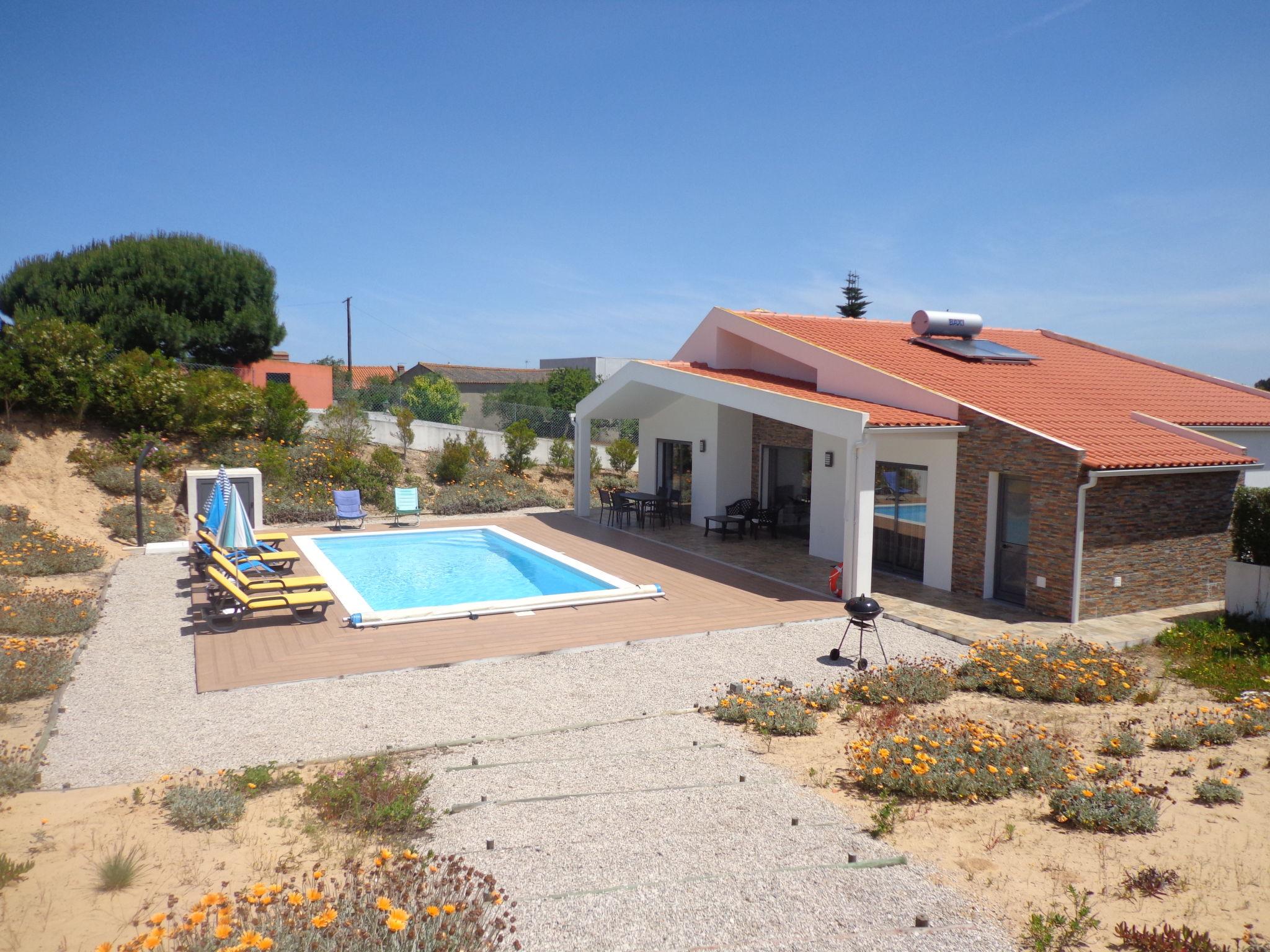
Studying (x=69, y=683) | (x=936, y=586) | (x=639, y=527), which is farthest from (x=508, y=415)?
(x=69, y=683)

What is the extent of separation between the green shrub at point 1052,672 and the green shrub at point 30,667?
30.0 feet

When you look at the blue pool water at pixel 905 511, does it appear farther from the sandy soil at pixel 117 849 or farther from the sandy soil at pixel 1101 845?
the sandy soil at pixel 117 849

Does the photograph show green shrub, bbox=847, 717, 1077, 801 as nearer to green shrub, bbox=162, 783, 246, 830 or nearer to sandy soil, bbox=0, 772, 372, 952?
sandy soil, bbox=0, 772, 372, 952

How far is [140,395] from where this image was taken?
65.4ft

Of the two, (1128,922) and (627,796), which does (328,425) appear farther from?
(1128,922)

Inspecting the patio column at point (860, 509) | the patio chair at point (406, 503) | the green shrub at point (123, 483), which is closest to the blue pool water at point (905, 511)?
the patio column at point (860, 509)

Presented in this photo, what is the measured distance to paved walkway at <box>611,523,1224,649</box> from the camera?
1052 cm

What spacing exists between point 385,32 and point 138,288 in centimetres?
2112

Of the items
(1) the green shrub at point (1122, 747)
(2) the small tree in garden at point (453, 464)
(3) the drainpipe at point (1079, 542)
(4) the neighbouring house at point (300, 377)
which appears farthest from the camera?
(4) the neighbouring house at point (300, 377)

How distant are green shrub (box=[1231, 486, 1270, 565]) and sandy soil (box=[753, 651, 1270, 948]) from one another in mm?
4833

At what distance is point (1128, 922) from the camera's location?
441cm

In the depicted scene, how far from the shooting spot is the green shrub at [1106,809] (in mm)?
5469

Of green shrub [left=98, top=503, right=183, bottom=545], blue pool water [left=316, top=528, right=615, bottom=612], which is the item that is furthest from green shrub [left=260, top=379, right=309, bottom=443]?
blue pool water [left=316, top=528, right=615, bottom=612]

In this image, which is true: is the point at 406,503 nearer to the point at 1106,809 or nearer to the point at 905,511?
the point at 905,511
